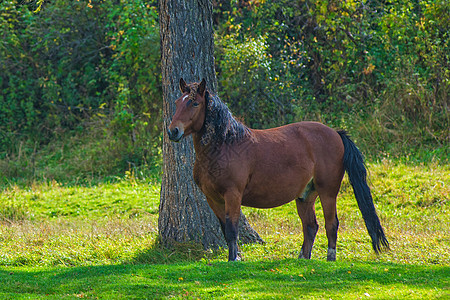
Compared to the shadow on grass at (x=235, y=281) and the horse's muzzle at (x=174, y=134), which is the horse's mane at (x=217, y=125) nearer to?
the horse's muzzle at (x=174, y=134)

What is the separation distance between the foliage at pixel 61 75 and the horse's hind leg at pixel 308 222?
984cm

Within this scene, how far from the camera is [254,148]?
7.41m

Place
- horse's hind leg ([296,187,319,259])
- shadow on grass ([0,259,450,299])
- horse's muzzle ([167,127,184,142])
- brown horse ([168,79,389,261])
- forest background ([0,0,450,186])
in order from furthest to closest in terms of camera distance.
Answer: forest background ([0,0,450,186]), horse's hind leg ([296,187,319,259]), brown horse ([168,79,389,261]), horse's muzzle ([167,127,184,142]), shadow on grass ([0,259,450,299])

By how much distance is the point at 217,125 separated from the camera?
23.4 ft

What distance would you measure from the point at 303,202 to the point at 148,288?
9.25ft

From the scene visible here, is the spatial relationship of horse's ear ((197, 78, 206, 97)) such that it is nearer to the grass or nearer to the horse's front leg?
the horse's front leg

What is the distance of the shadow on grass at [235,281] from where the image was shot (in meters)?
5.93

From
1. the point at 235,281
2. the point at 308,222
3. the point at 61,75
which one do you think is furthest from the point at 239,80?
the point at 235,281

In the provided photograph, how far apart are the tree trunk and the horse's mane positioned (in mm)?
1961

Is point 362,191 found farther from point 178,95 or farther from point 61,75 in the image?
point 61,75

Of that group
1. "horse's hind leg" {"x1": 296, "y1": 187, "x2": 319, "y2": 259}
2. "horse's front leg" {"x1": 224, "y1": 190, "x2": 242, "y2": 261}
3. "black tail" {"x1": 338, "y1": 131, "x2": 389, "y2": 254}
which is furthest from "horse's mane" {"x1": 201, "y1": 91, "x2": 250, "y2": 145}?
"black tail" {"x1": 338, "y1": 131, "x2": 389, "y2": 254}

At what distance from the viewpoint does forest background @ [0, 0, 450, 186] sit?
50.8ft

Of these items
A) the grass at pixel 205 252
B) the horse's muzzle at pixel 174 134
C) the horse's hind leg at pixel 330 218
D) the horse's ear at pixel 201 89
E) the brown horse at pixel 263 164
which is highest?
the horse's ear at pixel 201 89

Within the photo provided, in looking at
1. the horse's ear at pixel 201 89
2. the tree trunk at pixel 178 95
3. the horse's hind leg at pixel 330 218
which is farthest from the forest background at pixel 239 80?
the horse's ear at pixel 201 89
